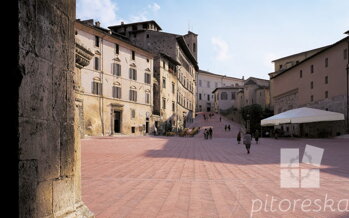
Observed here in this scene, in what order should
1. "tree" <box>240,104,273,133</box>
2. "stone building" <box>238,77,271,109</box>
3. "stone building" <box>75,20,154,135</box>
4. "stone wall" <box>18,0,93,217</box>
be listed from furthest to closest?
"stone building" <box>238,77,271,109</box> < "tree" <box>240,104,273,133</box> < "stone building" <box>75,20,154,135</box> < "stone wall" <box>18,0,93,217</box>

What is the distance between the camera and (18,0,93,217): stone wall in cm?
214

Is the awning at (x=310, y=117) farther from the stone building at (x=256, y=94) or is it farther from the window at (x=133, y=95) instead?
the stone building at (x=256, y=94)

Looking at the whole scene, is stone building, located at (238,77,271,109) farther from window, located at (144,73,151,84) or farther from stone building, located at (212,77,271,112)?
window, located at (144,73,151,84)

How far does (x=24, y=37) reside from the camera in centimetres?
215

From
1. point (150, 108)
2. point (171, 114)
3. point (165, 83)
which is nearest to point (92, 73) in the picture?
point (150, 108)

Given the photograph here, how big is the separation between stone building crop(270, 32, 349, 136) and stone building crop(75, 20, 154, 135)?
21059 mm

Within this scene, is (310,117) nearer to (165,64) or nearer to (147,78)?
(147,78)

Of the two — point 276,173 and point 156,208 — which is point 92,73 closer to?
point 276,173

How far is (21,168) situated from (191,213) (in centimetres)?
265

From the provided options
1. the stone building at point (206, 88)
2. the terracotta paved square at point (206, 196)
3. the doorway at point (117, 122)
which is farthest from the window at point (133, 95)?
the stone building at point (206, 88)

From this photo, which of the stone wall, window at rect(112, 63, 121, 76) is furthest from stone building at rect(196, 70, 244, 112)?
the stone wall

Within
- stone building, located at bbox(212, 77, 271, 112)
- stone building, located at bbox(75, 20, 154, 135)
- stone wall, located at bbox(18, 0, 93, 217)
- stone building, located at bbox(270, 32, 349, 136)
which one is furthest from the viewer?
stone building, located at bbox(212, 77, 271, 112)

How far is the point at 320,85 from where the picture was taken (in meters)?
34.0
